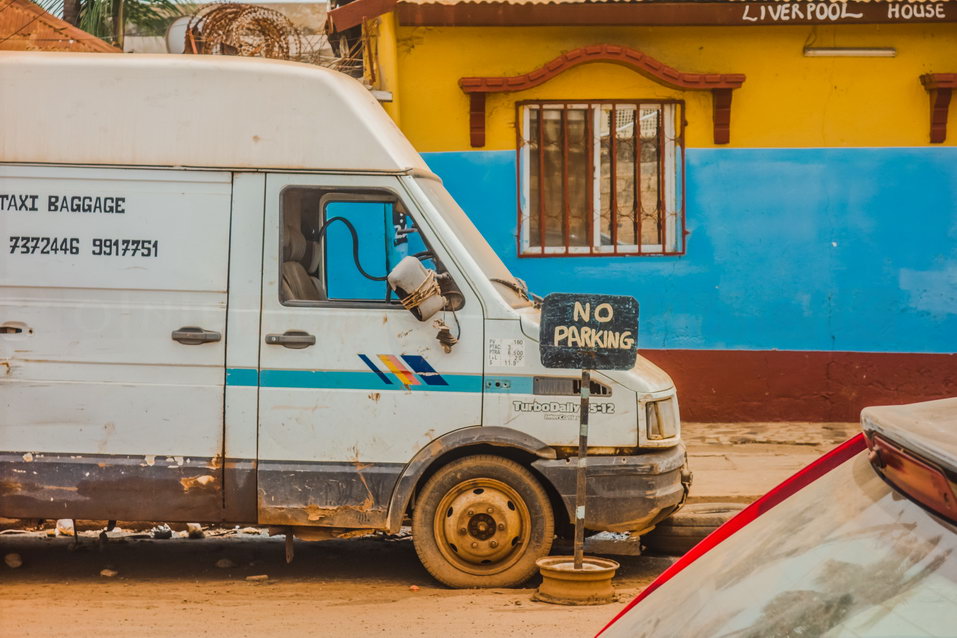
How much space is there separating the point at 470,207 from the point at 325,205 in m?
4.61

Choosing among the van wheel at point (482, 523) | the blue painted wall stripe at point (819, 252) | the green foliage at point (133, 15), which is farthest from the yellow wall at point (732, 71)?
the green foliage at point (133, 15)

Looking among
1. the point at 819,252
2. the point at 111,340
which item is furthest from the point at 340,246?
the point at 819,252

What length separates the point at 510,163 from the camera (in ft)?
36.9

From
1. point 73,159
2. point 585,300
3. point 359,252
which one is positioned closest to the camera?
point 585,300

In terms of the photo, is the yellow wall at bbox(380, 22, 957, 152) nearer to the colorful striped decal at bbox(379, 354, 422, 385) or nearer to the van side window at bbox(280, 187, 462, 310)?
the van side window at bbox(280, 187, 462, 310)

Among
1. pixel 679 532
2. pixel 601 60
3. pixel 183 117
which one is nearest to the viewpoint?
pixel 183 117

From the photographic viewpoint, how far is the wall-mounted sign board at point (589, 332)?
596 cm

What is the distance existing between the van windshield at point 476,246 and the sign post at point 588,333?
535 millimetres

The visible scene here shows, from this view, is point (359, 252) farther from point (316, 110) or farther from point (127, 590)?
point (127, 590)

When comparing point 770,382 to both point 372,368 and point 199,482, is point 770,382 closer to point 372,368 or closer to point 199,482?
point 372,368

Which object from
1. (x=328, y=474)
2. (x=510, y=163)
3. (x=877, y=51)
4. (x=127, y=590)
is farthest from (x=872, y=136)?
(x=127, y=590)

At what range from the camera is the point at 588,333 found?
5.98 meters

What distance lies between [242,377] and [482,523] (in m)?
1.47

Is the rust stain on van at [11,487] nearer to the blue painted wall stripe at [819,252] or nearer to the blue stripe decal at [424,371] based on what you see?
the blue stripe decal at [424,371]
